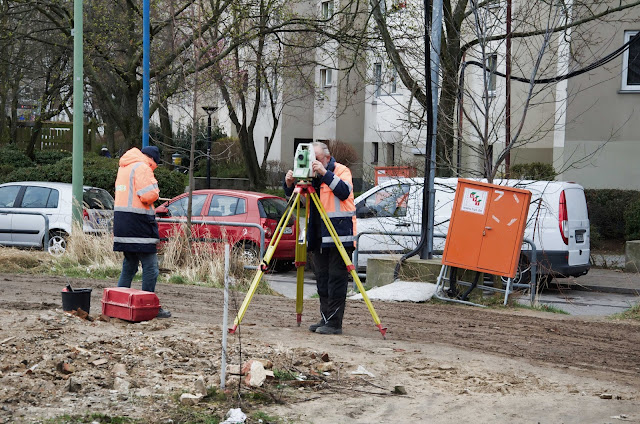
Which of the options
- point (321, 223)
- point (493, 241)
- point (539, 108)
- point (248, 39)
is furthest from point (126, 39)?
point (321, 223)

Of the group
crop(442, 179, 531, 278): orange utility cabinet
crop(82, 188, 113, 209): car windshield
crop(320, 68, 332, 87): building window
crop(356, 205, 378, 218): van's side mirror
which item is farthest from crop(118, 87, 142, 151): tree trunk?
crop(320, 68, 332, 87): building window

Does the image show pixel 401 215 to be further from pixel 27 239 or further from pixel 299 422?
pixel 299 422

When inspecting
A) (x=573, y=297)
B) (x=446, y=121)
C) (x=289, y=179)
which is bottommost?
(x=573, y=297)

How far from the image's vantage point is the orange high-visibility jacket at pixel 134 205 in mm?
9250

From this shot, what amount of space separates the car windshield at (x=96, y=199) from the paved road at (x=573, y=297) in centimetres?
375

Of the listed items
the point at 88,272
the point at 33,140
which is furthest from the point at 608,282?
the point at 33,140

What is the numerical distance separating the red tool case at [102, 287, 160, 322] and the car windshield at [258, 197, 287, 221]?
27.9 feet

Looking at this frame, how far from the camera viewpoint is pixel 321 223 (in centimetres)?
852

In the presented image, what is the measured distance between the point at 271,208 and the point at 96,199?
343cm

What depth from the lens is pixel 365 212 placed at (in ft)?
52.6

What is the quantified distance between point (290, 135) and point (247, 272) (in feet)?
92.5

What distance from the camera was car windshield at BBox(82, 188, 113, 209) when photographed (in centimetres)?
1750

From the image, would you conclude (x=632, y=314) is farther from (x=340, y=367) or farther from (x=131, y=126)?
Result: (x=131, y=126)

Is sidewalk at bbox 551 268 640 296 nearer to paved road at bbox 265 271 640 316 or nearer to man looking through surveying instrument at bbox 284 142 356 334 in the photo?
paved road at bbox 265 271 640 316
